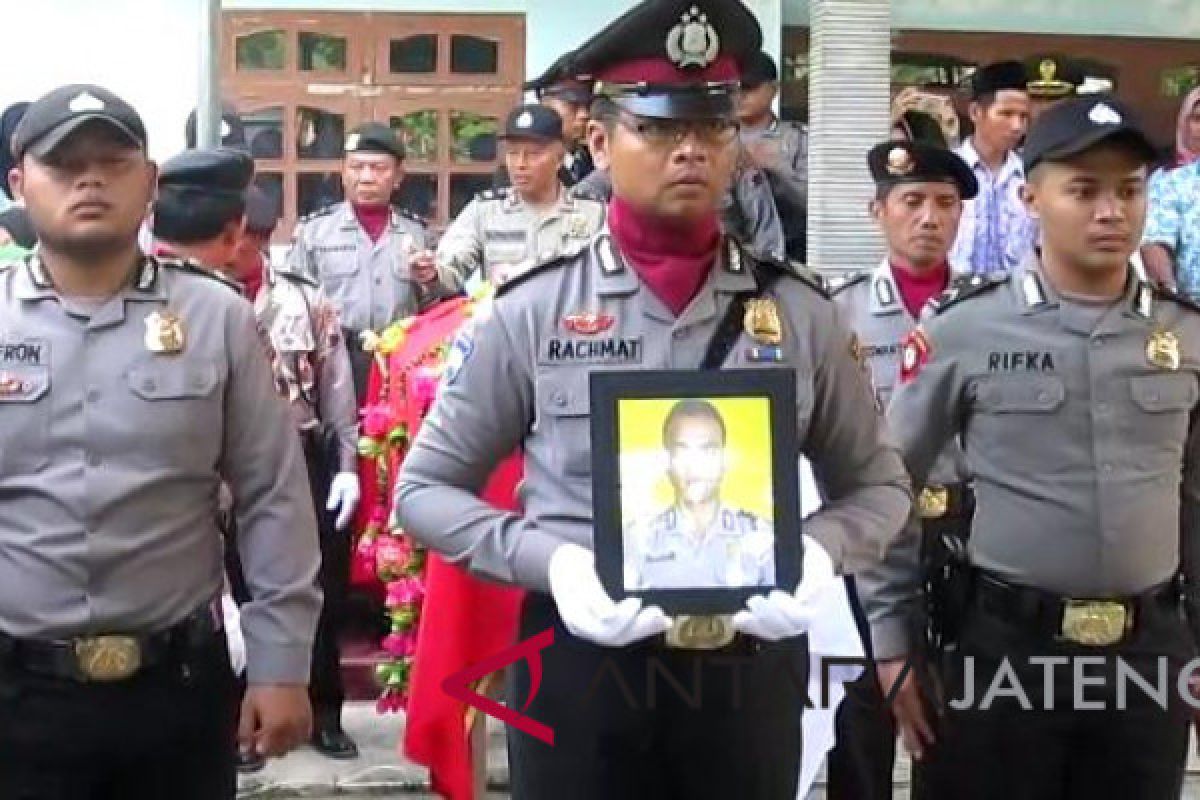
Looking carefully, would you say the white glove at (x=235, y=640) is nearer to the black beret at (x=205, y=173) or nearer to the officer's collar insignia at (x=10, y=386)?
the officer's collar insignia at (x=10, y=386)

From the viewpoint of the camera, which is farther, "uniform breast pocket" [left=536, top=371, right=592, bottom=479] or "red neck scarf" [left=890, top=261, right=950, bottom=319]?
"red neck scarf" [left=890, top=261, right=950, bottom=319]

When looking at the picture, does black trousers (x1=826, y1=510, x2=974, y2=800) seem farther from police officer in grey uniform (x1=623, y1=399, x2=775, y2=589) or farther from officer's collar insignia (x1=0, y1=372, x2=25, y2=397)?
officer's collar insignia (x1=0, y1=372, x2=25, y2=397)

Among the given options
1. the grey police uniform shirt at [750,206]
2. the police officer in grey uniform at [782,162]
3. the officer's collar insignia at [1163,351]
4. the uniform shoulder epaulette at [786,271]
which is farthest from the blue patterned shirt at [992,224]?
the uniform shoulder epaulette at [786,271]

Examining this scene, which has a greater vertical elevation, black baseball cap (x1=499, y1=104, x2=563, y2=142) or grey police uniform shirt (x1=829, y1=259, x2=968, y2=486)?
black baseball cap (x1=499, y1=104, x2=563, y2=142)

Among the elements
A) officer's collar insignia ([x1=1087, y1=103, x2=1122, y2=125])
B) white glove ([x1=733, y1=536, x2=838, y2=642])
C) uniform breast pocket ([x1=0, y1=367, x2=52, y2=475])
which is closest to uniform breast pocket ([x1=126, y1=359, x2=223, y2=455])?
uniform breast pocket ([x1=0, y1=367, x2=52, y2=475])

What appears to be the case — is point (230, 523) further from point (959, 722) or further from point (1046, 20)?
point (1046, 20)

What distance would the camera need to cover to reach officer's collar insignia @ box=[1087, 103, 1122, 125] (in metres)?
3.17

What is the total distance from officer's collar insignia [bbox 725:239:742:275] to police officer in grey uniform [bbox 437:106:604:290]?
3.24 meters

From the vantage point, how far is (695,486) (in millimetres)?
2463

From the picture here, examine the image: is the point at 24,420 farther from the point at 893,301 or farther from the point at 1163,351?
the point at 893,301

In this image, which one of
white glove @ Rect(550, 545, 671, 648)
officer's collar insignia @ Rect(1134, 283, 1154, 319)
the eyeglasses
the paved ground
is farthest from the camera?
the paved ground

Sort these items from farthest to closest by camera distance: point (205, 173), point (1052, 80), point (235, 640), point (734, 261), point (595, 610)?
point (1052, 80) → point (205, 173) → point (235, 640) → point (734, 261) → point (595, 610)

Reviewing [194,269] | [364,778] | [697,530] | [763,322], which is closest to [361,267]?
[364,778]

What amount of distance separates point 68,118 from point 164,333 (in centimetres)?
38
